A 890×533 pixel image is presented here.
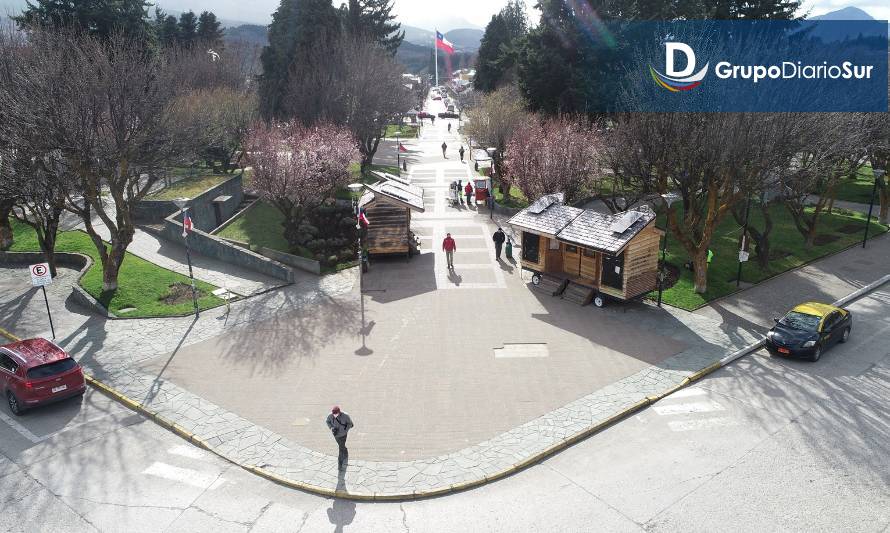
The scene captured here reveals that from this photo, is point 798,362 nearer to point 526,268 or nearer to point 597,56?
point 526,268

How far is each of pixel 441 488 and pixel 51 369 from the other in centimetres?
1129

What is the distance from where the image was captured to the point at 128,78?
2348cm

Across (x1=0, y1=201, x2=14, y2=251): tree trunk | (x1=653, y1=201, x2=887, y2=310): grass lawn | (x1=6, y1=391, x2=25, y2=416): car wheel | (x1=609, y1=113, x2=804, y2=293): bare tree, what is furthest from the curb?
(x1=0, y1=201, x2=14, y2=251): tree trunk

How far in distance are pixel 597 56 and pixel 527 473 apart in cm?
3663

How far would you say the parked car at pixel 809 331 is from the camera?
19.2 m

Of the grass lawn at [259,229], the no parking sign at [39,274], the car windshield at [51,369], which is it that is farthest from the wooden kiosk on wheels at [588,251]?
the no parking sign at [39,274]

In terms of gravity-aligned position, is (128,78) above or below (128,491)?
above

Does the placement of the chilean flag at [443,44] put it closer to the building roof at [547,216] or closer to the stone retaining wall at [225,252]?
the stone retaining wall at [225,252]

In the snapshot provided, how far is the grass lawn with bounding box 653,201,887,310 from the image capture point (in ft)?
82.6

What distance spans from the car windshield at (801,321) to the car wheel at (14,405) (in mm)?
23024

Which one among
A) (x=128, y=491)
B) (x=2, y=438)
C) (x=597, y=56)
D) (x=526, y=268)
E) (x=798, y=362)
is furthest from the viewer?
(x=597, y=56)

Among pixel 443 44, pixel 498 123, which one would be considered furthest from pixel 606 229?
pixel 443 44

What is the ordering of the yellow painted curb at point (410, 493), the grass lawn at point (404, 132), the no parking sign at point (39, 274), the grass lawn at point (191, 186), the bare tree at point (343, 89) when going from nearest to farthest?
1. the yellow painted curb at point (410, 493)
2. the no parking sign at point (39, 274)
3. the grass lawn at point (191, 186)
4. the bare tree at point (343, 89)
5. the grass lawn at point (404, 132)

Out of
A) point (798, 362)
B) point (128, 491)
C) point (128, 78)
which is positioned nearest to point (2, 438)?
point (128, 491)
